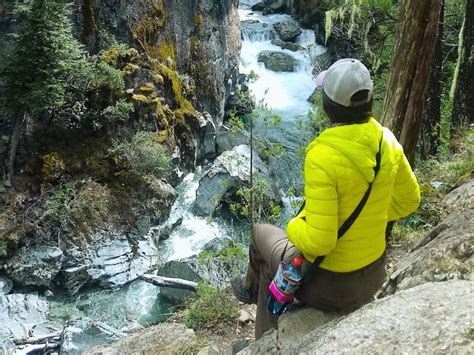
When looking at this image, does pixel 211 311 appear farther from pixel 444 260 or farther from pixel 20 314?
pixel 20 314

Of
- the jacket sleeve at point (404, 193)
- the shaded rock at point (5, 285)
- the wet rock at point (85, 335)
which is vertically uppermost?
the jacket sleeve at point (404, 193)

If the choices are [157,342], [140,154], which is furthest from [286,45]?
[157,342]

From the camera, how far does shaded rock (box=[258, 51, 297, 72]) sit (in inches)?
910

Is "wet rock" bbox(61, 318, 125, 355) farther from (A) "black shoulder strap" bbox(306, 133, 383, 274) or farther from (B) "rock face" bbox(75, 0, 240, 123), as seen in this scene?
(B) "rock face" bbox(75, 0, 240, 123)

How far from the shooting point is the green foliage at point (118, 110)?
1207cm

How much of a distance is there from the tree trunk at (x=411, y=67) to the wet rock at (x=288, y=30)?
71.3ft

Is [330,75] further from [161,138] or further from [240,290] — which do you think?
[161,138]

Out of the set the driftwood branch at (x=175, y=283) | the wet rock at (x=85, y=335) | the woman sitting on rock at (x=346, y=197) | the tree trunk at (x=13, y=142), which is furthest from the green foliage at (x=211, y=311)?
the tree trunk at (x=13, y=142)

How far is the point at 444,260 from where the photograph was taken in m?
2.98

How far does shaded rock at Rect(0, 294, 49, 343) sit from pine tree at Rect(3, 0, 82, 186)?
9.89 feet

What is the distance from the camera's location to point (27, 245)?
1042cm

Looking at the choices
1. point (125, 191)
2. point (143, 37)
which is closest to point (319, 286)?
point (125, 191)

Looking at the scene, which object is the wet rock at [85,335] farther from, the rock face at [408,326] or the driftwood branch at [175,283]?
the rock face at [408,326]

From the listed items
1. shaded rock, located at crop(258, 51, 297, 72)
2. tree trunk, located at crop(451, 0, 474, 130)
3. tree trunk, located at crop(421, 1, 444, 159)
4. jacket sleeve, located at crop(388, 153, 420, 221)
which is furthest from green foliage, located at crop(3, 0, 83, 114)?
shaded rock, located at crop(258, 51, 297, 72)
